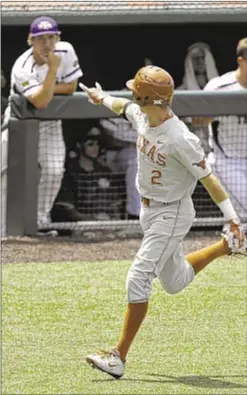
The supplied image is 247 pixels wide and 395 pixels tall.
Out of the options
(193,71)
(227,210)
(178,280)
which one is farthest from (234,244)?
(193,71)

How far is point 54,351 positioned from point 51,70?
10.5 feet

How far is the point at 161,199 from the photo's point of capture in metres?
6.07

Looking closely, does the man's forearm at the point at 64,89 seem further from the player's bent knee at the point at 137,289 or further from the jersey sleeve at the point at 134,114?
the player's bent knee at the point at 137,289

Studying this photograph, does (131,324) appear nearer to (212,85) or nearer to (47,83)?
(47,83)

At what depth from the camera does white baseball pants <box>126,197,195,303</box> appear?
234 inches

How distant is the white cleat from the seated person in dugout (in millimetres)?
3674

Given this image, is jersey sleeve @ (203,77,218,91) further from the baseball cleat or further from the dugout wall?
the baseball cleat

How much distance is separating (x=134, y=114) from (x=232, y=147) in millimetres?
3464

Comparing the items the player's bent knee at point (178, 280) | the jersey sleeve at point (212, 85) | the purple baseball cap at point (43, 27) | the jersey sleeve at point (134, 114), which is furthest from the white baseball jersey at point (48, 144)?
the player's bent knee at point (178, 280)

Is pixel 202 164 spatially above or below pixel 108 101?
below

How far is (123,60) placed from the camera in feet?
35.6

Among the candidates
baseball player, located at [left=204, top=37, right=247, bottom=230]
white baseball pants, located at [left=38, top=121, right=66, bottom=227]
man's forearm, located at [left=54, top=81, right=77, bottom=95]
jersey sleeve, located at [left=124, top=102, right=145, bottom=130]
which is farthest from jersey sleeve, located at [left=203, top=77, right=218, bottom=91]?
jersey sleeve, located at [left=124, top=102, right=145, bottom=130]

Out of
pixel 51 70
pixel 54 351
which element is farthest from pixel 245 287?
pixel 51 70

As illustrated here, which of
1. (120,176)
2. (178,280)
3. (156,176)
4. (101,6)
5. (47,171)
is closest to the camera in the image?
(156,176)
